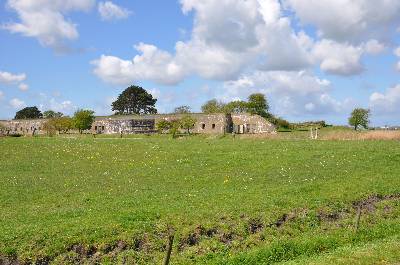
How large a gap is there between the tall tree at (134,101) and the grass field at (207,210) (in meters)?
116

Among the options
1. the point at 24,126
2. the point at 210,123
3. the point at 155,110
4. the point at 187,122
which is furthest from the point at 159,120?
the point at 155,110

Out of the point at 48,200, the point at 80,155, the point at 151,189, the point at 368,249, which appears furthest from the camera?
the point at 80,155

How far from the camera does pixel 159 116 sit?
9669 centimetres

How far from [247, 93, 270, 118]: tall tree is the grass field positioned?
8324 centimetres

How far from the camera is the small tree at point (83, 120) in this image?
3905 inches

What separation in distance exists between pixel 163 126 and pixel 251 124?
641 inches

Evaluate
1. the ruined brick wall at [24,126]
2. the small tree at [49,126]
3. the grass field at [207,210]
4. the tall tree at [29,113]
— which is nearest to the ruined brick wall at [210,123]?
the small tree at [49,126]

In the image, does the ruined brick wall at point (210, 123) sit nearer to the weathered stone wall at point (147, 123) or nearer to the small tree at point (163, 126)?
the weathered stone wall at point (147, 123)

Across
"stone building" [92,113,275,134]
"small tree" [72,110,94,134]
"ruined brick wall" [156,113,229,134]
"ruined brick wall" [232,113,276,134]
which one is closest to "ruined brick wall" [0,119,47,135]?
"small tree" [72,110,94,134]

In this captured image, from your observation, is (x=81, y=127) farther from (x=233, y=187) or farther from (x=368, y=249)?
(x=368, y=249)

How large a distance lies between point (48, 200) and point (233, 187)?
8543 millimetres

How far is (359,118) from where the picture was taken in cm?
10050

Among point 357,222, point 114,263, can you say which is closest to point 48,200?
point 114,263

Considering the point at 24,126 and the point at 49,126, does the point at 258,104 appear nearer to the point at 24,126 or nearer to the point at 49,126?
the point at 49,126
